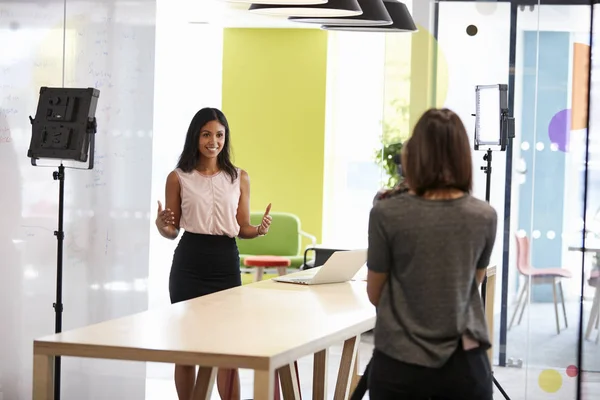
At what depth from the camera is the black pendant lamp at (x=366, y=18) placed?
4.37 m

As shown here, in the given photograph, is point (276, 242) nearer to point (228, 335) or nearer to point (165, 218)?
point (165, 218)

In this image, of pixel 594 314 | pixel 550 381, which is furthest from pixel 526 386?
pixel 594 314

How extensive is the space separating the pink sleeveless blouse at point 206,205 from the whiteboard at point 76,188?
35.7 inches

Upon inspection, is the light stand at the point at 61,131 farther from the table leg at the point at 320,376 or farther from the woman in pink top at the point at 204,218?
the table leg at the point at 320,376

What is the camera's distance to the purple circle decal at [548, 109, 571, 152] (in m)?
6.14

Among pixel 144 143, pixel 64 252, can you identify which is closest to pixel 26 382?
pixel 64 252

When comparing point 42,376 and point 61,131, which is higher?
point 61,131

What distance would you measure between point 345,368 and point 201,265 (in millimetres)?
776

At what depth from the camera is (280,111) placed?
9961 millimetres

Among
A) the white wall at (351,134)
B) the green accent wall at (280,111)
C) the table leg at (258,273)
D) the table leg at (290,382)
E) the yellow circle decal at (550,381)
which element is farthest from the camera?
the white wall at (351,134)

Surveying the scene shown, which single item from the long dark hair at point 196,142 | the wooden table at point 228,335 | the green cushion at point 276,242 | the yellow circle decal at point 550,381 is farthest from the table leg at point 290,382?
the green cushion at point 276,242

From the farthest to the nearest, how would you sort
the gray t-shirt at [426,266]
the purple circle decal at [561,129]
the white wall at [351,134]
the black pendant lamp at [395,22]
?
the white wall at [351,134] → the purple circle decal at [561,129] → the black pendant lamp at [395,22] → the gray t-shirt at [426,266]

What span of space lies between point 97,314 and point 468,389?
10.2 ft

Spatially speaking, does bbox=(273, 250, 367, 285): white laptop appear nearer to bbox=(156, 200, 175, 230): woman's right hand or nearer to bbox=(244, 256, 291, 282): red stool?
bbox=(156, 200, 175, 230): woman's right hand
